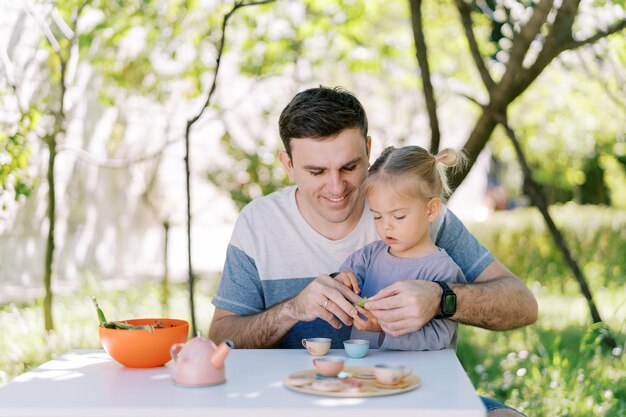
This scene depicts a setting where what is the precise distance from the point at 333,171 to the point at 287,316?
1.69 feet

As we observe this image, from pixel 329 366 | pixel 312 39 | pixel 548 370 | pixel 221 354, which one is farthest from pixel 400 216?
pixel 312 39

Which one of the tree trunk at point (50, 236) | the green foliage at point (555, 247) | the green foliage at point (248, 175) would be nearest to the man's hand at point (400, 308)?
the tree trunk at point (50, 236)

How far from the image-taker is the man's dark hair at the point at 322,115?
120 inches

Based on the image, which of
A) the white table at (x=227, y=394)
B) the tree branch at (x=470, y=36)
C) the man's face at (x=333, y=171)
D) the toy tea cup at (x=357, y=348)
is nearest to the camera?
the white table at (x=227, y=394)

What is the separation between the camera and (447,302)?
2.70 metres

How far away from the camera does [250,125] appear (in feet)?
33.7

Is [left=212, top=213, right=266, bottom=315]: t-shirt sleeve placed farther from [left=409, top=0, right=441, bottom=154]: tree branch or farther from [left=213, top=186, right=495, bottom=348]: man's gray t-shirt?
[left=409, top=0, right=441, bottom=154]: tree branch

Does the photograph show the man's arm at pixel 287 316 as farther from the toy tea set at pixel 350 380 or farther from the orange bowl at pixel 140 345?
the orange bowl at pixel 140 345

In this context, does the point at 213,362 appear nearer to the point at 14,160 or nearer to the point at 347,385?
the point at 347,385

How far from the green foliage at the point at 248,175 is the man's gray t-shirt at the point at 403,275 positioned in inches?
171

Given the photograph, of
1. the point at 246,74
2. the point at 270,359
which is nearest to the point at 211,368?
the point at 270,359

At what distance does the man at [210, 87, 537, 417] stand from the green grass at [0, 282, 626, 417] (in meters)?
1.16

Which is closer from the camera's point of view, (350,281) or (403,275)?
(350,281)

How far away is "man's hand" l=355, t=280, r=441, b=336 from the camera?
255 cm
